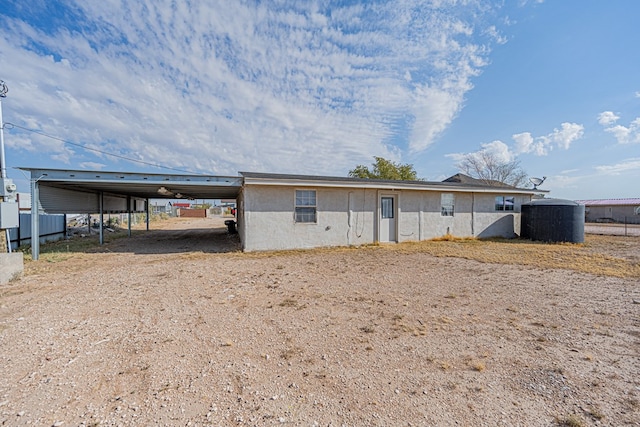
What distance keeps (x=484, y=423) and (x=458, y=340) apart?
132 cm

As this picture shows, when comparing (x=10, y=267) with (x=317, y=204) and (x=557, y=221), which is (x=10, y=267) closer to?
(x=317, y=204)

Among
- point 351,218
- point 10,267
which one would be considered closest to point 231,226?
point 351,218

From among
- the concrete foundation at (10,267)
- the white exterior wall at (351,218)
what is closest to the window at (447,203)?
the white exterior wall at (351,218)

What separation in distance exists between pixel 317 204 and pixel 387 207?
320 centimetres

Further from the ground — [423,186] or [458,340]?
[423,186]

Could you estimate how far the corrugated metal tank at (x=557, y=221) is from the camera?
11.5 metres

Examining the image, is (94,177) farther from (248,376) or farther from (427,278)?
(427,278)

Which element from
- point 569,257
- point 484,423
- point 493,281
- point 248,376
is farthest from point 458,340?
point 569,257

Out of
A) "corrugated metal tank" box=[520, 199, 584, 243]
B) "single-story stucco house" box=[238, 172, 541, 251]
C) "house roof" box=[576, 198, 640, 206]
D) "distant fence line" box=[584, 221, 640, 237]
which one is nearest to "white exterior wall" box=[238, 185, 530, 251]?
"single-story stucco house" box=[238, 172, 541, 251]

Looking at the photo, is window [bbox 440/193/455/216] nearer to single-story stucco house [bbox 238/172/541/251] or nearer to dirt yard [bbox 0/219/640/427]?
single-story stucco house [bbox 238/172/541/251]

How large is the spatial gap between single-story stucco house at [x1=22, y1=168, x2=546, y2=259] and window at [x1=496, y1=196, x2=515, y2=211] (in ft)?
0.24

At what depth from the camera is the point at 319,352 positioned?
2.94 m

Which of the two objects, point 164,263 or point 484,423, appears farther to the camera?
Answer: point 164,263

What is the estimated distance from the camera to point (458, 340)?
322 cm
